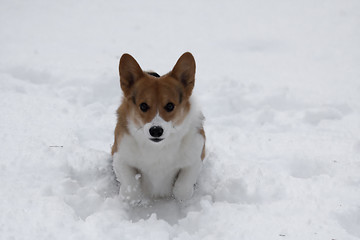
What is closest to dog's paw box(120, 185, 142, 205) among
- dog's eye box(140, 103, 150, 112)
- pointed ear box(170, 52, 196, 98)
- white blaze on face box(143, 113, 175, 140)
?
white blaze on face box(143, 113, 175, 140)

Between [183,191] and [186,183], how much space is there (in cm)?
8

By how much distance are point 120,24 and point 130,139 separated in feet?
25.9

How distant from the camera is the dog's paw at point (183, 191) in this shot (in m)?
3.71

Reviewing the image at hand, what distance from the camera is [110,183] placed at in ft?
13.1

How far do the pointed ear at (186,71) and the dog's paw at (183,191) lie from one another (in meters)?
0.81

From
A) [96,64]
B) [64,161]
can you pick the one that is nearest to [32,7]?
[96,64]

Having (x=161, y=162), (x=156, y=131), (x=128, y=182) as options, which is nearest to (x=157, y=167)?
(x=161, y=162)

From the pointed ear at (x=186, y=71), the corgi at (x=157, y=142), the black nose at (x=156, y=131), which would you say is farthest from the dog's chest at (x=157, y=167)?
the pointed ear at (x=186, y=71)

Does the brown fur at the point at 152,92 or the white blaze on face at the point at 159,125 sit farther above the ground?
the brown fur at the point at 152,92

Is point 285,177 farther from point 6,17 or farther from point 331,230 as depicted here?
point 6,17

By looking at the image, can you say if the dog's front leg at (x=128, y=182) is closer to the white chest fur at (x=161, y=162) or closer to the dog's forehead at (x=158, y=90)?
the white chest fur at (x=161, y=162)

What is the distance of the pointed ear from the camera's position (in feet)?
11.8

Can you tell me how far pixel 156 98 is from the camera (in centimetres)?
346

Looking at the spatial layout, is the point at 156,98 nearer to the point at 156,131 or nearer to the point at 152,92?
the point at 152,92
